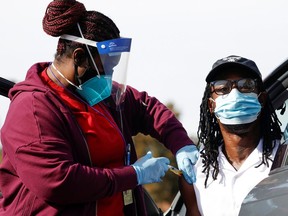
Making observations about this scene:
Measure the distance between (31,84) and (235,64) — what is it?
0.98 meters

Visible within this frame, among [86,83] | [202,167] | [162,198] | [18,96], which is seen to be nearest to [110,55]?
[86,83]

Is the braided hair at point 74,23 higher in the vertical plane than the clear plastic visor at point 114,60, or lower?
higher

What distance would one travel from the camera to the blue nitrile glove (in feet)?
11.6

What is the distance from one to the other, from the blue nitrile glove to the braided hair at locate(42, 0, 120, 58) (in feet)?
1.98

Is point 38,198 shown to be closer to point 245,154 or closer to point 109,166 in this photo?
point 109,166

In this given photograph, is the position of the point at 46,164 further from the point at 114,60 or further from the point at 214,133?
the point at 214,133

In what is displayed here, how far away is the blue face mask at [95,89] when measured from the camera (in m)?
3.57

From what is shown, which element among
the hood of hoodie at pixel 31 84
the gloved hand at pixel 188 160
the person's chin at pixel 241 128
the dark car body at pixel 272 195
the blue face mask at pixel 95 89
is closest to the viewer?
the dark car body at pixel 272 195

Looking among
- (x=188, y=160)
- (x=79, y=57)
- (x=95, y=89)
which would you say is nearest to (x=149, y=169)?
(x=188, y=160)

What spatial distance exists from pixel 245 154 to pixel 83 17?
1.02 metres

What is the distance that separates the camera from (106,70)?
11.8 ft

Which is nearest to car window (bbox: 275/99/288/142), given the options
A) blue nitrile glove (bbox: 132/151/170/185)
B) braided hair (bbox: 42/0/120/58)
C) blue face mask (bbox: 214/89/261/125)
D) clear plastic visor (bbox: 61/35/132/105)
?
blue face mask (bbox: 214/89/261/125)

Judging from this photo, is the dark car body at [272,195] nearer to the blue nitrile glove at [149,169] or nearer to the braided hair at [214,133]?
the braided hair at [214,133]

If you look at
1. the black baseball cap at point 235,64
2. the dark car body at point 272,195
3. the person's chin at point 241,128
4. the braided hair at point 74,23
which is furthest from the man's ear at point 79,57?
the dark car body at point 272,195
